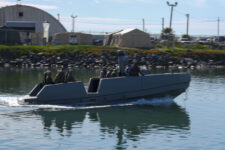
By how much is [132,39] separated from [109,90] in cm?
5199

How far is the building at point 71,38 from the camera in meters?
77.2

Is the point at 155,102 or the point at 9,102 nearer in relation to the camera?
the point at 9,102

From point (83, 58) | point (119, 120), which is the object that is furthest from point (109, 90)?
point (83, 58)

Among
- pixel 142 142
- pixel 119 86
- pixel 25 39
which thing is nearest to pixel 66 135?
pixel 142 142

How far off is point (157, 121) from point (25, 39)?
2206 inches

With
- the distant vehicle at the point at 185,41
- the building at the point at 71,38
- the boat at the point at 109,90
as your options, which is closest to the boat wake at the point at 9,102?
the boat at the point at 109,90

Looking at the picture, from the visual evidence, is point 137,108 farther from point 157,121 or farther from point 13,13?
point 13,13

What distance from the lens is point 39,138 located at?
19.0m

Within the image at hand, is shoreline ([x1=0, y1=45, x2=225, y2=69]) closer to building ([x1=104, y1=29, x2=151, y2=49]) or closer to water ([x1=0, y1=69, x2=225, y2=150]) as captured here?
building ([x1=104, y1=29, x2=151, y2=49])

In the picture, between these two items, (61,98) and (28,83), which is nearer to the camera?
(61,98)

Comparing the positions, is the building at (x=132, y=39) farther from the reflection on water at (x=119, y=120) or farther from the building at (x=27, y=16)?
the reflection on water at (x=119, y=120)

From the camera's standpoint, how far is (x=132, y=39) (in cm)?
7744

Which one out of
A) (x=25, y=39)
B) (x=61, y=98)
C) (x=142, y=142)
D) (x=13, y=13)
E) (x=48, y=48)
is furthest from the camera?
(x=13, y=13)

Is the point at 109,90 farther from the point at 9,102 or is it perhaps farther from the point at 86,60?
the point at 86,60
